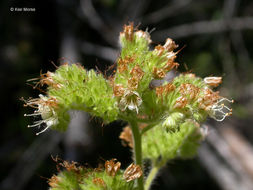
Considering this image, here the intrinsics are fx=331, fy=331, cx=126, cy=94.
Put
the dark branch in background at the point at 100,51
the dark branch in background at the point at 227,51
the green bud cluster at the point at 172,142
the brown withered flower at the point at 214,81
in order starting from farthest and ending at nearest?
the dark branch in background at the point at 227,51 → the dark branch in background at the point at 100,51 → the green bud cluster at the point at 172,142 → the brown withered flower at the point at 214,81

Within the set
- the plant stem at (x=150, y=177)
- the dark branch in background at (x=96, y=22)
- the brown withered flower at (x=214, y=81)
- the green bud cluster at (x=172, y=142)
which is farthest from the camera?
the dark branch in background at (x=96, y=22)

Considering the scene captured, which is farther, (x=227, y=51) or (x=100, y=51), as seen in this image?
(x=227, y=51)

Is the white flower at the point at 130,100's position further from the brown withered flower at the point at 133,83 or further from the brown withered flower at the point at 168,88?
the brown withered flower at the point at 168,88

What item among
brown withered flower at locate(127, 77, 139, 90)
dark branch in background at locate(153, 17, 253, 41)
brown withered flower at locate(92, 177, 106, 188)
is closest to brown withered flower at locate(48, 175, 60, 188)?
brown withered flower at locate(92, 177, 106, 188)

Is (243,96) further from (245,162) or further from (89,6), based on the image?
(89,6)

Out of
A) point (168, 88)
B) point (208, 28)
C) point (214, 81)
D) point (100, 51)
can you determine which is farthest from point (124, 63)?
point (208, 28)

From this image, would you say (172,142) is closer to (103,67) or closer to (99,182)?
(99,182)

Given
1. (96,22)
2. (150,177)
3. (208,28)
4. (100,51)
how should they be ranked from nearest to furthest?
(150,177), (100,51), (96,22), (208,28)

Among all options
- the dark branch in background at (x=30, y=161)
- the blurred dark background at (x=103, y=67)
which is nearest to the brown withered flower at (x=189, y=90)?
the blurred dark background at (x=103, y=67)
